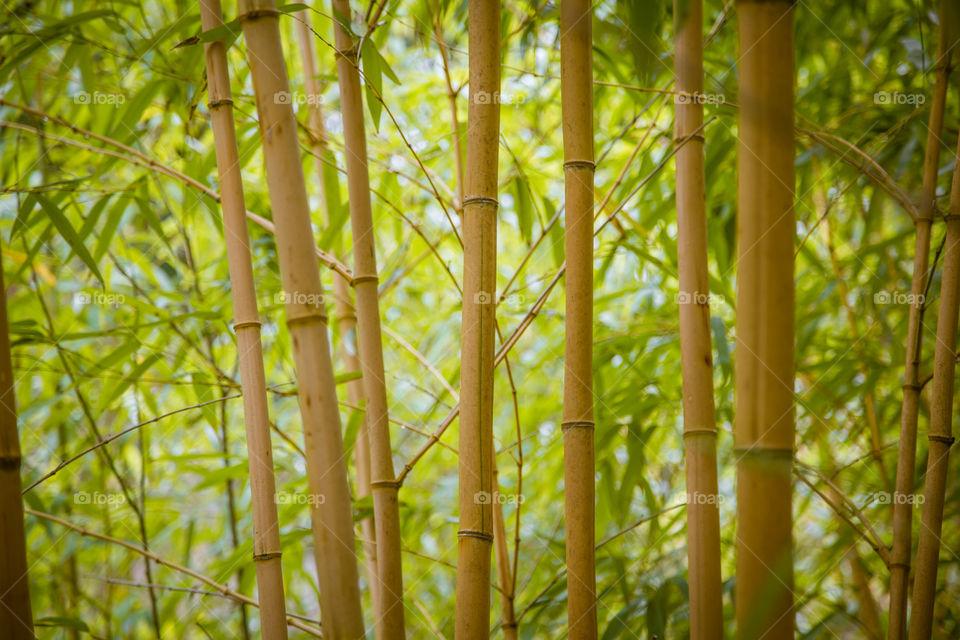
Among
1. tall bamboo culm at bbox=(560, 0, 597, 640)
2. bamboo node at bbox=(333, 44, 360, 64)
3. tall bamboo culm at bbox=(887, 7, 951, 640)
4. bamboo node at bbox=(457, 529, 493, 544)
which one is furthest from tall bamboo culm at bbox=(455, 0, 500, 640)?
tall bamboo culm at bbox=(887, 7, 951, 640)

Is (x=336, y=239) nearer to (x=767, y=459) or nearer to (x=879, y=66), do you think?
(x=767, y=459)

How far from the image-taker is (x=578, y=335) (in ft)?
3.11

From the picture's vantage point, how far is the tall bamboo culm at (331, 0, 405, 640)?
3.31 ft

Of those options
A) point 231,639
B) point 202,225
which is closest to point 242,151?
point 202,225

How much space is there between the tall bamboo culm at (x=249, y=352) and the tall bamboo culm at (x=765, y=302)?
1.75ft

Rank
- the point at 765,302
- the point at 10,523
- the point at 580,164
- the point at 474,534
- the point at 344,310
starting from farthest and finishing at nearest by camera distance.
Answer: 1. the point at 344,310
2. the point at 580,164
3. the point at 474,534
4. the point at 10,523
5. the point at 765,302

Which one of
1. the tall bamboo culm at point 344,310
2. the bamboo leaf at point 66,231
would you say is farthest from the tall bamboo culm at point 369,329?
the bamboo leaf at point 66,231

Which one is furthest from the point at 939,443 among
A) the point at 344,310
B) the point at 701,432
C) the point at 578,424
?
the point at 344,310

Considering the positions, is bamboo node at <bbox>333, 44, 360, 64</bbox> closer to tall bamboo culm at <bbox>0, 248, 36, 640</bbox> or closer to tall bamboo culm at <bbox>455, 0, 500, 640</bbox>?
tall bamboo culm at <bbox>455, 0, 500, 640</bbox>

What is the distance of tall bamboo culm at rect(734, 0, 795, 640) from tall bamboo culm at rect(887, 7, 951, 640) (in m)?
0.54

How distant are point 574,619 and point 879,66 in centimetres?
170

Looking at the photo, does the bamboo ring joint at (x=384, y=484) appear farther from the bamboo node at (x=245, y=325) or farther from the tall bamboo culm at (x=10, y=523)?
the tall bamboo culm at (x=10, y=523)

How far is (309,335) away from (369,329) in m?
0.26

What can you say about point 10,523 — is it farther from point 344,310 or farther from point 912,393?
point 912,393
